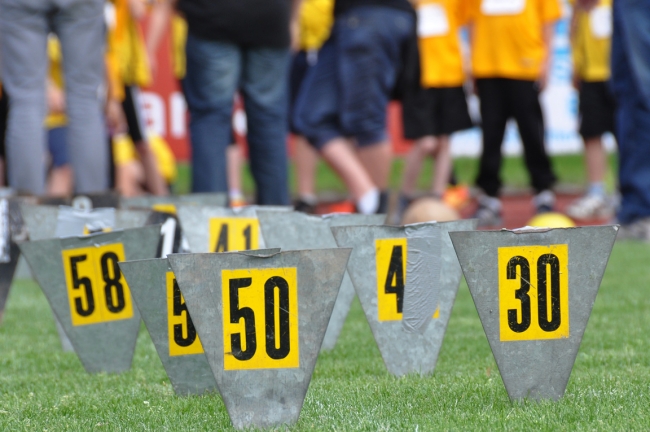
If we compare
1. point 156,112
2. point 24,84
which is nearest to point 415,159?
point 24,84

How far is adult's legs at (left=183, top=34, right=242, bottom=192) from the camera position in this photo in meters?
4.62

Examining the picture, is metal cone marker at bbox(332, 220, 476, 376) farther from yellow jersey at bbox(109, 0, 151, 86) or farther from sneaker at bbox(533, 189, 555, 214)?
yellow jersey at bbox(109, 0, 151, 86)

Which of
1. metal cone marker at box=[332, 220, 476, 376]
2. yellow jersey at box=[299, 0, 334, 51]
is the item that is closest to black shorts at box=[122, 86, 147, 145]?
yellow jersey at box=[299, 0, 334, 51]

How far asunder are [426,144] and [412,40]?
4.18 feet

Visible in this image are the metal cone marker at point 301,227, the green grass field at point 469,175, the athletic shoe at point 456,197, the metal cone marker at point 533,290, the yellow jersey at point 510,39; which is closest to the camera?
the metal cone marker at point 533,290

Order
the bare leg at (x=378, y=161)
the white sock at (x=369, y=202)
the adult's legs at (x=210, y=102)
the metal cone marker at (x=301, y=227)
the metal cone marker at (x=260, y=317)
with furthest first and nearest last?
the bare leg at (x=378, y=161) < the white sock at (x=369, y=202) < the adult's legs at (x=210, y=102) < the metal cone marker at (x=301, y=227) < the metal cone marker at (x=260, y=317)

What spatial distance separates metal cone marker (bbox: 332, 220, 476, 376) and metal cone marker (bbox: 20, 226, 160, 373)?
0.54 m

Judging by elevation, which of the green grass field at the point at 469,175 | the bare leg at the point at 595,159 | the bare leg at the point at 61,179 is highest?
the bare leg at the point at 61,179

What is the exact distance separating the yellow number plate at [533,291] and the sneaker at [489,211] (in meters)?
4.32

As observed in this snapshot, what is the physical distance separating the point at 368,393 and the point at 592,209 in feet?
16.0

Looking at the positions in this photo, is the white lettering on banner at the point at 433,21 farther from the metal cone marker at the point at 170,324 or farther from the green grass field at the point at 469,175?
the metal cone marker at the point at 170,324

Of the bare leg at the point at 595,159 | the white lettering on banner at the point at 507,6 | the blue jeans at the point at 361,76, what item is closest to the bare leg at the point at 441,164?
the bare leg at the point at 595,159

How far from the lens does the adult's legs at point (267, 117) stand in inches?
189

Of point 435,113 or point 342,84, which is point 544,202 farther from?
point 342,84
